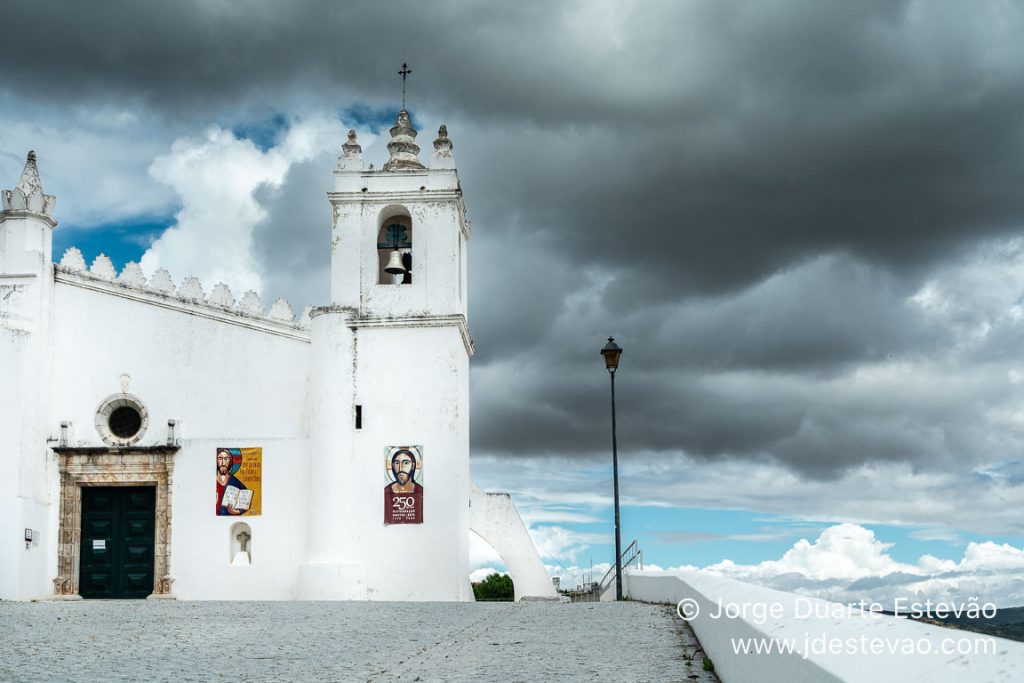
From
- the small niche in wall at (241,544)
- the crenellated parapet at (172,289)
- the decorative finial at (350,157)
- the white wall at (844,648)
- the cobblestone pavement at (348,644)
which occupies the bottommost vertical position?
the cobblestone pavement at (348,644)

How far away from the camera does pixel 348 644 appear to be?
11.1 meters

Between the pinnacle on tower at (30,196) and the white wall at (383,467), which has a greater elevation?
the pinnacle on tower at (30,196)

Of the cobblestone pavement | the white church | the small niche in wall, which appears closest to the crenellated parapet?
the white church

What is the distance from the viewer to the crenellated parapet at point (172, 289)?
25047 mm

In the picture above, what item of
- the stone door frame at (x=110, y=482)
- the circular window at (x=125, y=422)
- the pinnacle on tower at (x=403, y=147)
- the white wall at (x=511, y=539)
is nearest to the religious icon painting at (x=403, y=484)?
the white wall at (x=511, y=539)

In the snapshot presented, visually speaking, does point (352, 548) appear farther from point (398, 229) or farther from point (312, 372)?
point (398, 229)

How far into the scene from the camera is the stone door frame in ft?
77.9

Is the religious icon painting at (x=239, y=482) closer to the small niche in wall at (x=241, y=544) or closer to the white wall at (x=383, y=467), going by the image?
the small niche in wall at (x=241, y=544)

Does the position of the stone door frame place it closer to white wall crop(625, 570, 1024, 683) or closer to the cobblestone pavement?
the cobblestone pavement

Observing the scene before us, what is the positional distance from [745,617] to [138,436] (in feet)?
67.5

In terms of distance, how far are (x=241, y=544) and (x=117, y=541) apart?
8.44ft

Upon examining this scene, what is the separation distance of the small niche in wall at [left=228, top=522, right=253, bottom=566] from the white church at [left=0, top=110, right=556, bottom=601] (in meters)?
0.04

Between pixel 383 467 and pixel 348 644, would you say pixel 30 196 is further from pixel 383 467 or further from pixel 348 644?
pixel 348 644

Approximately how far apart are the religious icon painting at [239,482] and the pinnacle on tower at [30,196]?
6565 mm
